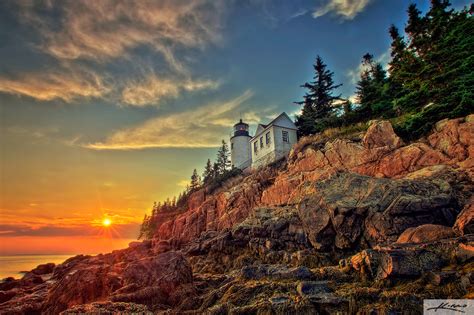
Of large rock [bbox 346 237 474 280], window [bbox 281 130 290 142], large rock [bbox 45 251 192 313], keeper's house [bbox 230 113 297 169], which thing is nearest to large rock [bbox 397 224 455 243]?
large rock [bbox 346 237 474 280]

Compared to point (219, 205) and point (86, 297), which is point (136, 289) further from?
point (219, 205)

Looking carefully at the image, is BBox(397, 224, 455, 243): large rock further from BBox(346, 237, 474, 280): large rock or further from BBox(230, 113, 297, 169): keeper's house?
BBox(230, 113, 297, 169): keeper's house

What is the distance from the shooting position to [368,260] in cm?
899

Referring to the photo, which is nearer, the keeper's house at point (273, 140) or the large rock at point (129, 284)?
the large rock at point (129, 284)

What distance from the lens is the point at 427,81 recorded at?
21188mm

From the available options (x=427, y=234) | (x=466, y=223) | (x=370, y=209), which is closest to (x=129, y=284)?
(x=370, y=209)

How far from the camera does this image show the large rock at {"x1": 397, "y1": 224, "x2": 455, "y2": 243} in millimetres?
9641

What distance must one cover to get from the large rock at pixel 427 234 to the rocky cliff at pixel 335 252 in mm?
49

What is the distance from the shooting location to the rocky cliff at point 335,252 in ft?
26.2

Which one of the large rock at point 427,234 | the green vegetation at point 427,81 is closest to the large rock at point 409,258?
the large rock at point 427,234

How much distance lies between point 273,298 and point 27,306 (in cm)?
1066

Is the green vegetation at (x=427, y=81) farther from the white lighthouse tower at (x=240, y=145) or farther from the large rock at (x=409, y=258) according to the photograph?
the white lighthouse tower at (x=240, y=145)

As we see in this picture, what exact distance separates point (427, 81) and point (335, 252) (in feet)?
53.4

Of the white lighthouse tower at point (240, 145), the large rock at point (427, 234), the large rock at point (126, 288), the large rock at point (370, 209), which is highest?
the white lighthouse tower at point (240, 145)
